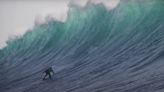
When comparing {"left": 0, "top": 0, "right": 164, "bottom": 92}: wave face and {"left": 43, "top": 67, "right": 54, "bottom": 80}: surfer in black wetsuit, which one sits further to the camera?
{"left": 43, "top": 67, "right": 54, "bottom": 80}: surfer in black wetsuit

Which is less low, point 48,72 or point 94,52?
point 94,52

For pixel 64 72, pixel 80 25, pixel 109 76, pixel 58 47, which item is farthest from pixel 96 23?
pixel 109 76

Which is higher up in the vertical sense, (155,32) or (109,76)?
(155,32)

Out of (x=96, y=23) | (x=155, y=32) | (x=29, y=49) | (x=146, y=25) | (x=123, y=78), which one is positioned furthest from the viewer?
(x=29, y=49)

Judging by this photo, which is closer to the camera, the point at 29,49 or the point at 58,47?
the point at 58,47

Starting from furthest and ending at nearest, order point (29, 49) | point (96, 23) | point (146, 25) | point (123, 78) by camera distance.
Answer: point (29, 49) < point (96, 23) < point (146, 25) < point (123, 78)

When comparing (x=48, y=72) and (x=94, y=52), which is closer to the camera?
(x=48, y=72)

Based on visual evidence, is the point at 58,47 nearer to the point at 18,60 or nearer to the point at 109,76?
the point at 18,60

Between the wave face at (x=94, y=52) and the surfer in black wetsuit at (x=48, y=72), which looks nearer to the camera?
the wave face at (x=94, y=52)
